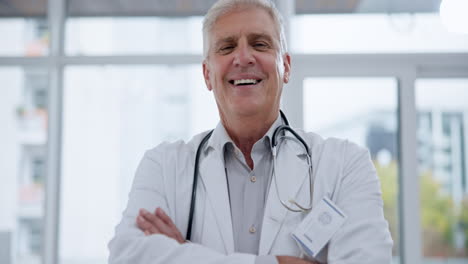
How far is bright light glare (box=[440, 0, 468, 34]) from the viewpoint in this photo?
3.17m

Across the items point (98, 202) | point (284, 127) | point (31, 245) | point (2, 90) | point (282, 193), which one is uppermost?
point (2, 90)

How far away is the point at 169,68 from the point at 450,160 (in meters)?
2.17

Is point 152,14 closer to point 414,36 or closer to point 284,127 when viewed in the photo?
point 414,36

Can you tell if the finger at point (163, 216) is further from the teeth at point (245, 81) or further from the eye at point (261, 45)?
the eye at point (261, 45)

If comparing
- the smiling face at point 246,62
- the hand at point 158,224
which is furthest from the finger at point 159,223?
the smiling face at point 246,62

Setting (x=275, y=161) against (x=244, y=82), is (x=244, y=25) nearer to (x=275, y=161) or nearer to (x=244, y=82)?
(x=244, y=82)

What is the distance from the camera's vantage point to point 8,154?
3.59m

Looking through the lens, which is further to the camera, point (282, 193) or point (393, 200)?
point (393, 200)

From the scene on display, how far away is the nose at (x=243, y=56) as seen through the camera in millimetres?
1414

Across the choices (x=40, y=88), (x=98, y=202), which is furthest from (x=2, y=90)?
(x=98, y=202)

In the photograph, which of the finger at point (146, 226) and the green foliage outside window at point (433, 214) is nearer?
the finger at point (146, 226)

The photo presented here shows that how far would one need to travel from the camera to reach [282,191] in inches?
54.2

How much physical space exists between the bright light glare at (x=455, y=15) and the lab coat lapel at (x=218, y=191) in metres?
2.47

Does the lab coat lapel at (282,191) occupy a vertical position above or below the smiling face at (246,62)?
below
